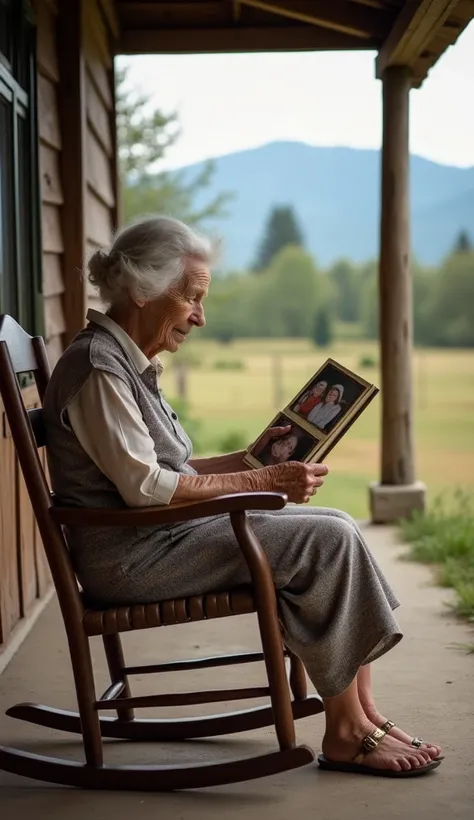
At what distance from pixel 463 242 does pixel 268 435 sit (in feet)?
62.8

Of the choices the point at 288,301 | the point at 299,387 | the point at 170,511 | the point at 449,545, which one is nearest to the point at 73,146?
the point at 449,545

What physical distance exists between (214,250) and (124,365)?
1.39 ft

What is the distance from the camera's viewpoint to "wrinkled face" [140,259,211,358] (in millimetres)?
2545

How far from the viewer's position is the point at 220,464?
2.84 m

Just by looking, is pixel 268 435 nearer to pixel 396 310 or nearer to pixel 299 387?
pixel 396 310

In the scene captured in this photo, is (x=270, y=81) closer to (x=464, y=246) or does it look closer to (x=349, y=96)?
(x=349, y=96)

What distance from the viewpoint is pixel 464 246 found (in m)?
20.9

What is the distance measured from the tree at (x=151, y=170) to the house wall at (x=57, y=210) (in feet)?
30.7

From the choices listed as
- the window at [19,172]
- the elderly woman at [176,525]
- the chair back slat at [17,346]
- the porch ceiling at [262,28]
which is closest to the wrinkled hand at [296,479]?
the elderly woman at [176,525]

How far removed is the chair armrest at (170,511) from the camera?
2.27 m

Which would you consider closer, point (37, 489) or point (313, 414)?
point (37, 489)

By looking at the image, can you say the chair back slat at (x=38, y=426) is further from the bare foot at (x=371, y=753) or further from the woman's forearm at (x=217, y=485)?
the bare foot at (x=371, y=753)

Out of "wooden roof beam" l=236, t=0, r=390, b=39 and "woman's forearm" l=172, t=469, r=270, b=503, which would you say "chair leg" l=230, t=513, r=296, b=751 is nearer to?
"woman's forearm" l=172, t=469, r=270, b=503

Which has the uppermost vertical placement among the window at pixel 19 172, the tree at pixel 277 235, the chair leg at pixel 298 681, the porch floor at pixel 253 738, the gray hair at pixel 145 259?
the tree at pixel 277 235
